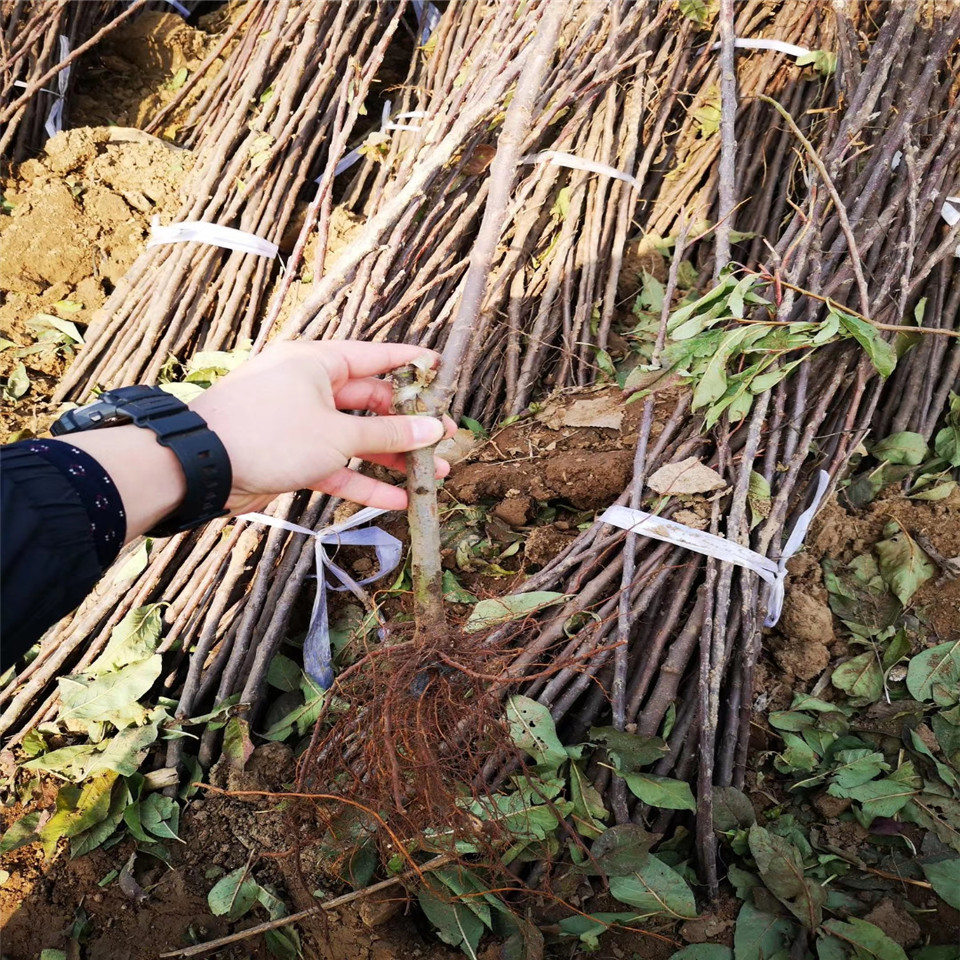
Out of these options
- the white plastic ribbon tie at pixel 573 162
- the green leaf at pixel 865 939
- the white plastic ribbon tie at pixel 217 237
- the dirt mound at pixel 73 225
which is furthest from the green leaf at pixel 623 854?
the dirt mound at pixel 73 225

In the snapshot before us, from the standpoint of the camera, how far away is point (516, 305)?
2.39 metres

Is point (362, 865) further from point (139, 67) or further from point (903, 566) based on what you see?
point (139, 67)

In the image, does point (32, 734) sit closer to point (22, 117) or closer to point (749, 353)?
point (749, 353)

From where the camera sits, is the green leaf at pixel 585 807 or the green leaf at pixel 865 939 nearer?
the green leaf at pixel 865 939

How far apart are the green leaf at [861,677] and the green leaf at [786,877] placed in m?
0.43

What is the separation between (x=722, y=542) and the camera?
1.67m

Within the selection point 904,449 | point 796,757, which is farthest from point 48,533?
point 904,449

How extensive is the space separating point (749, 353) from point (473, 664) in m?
0.98

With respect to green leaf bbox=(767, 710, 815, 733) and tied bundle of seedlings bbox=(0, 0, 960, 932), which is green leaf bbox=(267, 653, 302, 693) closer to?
tied bundle of seedlings bbox=(0, 0, 960, 932)

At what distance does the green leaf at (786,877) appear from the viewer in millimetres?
1461

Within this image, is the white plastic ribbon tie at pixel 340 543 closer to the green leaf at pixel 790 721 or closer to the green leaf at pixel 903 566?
the green leaf at pixel 790 721

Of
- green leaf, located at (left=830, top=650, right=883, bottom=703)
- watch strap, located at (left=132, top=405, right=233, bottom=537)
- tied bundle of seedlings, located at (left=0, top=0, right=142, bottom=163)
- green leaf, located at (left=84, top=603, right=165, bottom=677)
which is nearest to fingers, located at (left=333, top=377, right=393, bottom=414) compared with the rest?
watch strap, located at (left=132, top=405, right=233, bottom=537)

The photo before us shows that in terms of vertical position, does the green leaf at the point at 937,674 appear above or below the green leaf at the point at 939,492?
below

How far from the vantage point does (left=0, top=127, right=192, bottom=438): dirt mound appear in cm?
262
